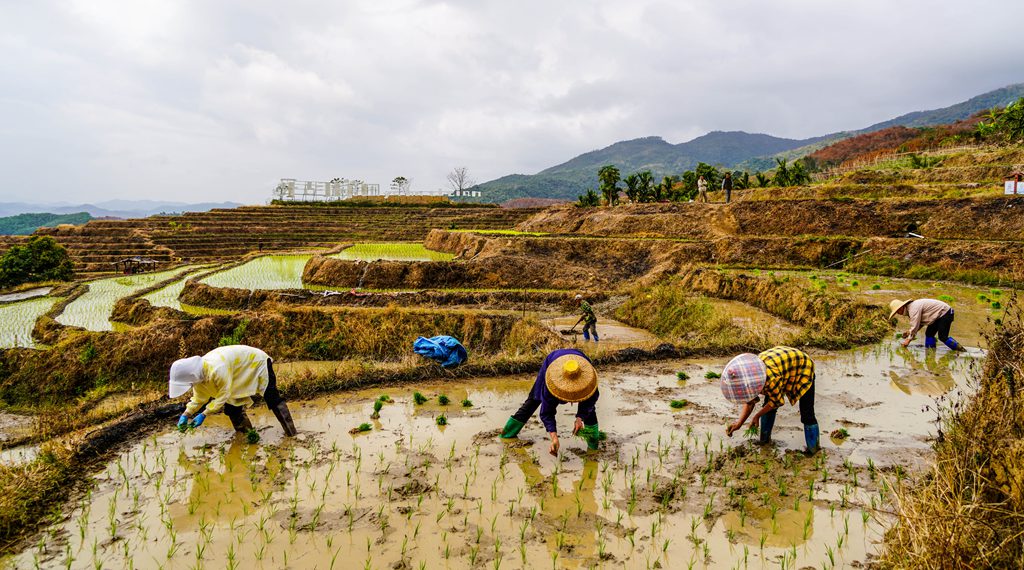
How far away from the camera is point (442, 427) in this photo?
23.4 feet

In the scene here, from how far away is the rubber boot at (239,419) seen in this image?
21.9 feet

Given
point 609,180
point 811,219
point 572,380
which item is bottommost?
point 572,380

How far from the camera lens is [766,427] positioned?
6086mm

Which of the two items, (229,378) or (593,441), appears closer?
(593,441)

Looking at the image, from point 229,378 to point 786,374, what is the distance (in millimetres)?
6508

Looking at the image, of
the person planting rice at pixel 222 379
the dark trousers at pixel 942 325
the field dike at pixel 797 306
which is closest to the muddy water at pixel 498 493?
the person planting rice at pixel 222 379

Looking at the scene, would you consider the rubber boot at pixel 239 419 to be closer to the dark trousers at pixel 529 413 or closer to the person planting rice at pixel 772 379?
the dark trousers at pixel 529 413

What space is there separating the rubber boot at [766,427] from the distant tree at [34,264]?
3273cm

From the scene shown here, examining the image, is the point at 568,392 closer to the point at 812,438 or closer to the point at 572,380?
the point at 572,380

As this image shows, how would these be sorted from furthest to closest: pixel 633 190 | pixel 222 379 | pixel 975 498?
pixel 633 190
pixel 222 379
pixel 975 498

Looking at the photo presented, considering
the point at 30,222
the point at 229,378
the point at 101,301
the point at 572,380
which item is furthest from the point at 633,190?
the point at 30,222

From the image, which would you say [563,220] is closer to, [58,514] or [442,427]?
[442,427]

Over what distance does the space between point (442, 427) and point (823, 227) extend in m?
21.2

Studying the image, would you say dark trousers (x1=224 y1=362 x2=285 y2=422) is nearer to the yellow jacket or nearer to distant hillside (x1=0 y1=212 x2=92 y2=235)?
the yellow jacket
